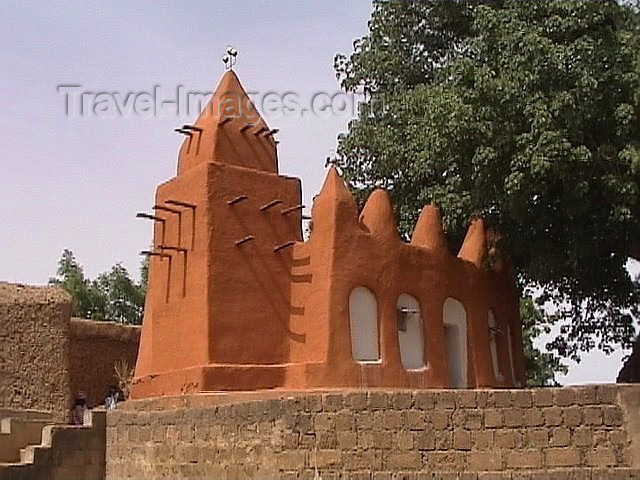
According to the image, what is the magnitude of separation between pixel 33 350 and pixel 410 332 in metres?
8.59

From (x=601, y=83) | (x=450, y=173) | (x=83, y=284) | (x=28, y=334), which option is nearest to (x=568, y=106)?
(x=601, y=83)

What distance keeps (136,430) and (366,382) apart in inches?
151

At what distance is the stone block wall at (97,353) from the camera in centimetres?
2256

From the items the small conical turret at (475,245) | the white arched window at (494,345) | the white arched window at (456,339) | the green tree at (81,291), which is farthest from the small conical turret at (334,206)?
the green tree at (81,291)

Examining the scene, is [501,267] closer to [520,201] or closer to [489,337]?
[489,337]

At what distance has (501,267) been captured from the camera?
1981cm

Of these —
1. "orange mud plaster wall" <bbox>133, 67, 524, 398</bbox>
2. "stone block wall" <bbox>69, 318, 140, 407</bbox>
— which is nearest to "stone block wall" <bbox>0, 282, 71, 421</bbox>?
"stone block wall" <bbox>69, 318, 140, 407</bbox>

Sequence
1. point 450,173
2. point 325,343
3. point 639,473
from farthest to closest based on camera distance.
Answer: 1. point 450,173
2. point 325,343
3. point 639,473

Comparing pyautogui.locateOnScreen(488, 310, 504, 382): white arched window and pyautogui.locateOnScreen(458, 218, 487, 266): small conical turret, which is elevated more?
pyautogui.locateOnScreen(458, 218, 487, 266): small conical turret

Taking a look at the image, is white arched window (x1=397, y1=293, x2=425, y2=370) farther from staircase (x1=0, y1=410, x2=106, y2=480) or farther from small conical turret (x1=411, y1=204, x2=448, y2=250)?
staircase (x1=0, y1=410, x2=106, y2=480)

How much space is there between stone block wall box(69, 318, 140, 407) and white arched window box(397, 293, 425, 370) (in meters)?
8.89

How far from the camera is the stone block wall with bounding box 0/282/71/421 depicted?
66.1ft

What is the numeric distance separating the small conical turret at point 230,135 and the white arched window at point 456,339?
4324mm

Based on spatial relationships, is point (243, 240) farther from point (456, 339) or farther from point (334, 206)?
point (456, 339)
